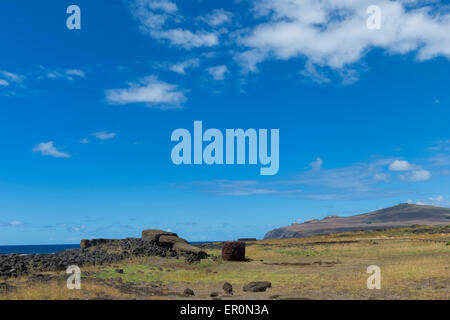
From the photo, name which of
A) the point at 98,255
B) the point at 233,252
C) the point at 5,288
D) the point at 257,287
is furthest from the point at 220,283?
the point at 98,255

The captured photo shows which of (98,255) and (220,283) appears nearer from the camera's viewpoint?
(220,283)

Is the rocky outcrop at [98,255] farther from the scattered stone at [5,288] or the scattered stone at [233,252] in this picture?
the scattered stone at [5,288]

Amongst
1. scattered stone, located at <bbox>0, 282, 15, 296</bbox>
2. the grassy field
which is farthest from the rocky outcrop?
scattered stone, located at <bbox>0, 282, 15, 296</bbox>

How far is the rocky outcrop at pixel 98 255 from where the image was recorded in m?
30.5

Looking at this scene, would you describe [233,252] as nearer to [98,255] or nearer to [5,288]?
[98,255]

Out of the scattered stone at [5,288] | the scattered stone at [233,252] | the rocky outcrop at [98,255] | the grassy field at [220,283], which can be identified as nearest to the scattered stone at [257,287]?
the grassy field at [220,283]

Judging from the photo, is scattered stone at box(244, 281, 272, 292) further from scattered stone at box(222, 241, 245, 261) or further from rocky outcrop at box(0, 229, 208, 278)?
scattered stone at box(222, 241, 245, 261)

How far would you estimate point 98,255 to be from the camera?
39500 mm
